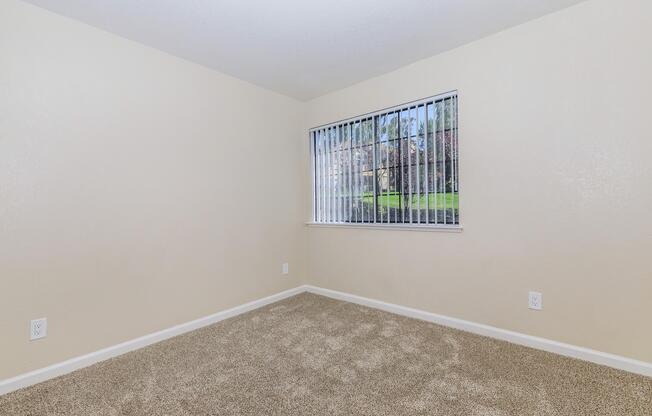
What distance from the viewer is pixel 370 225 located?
10.2 ft

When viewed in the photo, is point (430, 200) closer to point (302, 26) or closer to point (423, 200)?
point (423, 200)

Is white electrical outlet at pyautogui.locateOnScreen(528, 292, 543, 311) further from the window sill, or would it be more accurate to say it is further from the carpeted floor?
the window sill

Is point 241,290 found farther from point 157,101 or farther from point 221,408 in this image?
point 157,101

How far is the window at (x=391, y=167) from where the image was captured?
2.62 meters

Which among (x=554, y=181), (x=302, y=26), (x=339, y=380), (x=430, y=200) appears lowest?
(x=339, y=380)

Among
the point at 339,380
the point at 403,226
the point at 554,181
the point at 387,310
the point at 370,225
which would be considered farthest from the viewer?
the point at 370,225

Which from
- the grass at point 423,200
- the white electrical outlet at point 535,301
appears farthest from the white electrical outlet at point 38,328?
the white electrical outlet at point 535,301

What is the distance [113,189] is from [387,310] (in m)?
2.51

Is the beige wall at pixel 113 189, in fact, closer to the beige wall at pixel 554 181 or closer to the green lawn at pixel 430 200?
the green lawn at pixel 430 200

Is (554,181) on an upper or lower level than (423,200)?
upper

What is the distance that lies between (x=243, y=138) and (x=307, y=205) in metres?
1.11

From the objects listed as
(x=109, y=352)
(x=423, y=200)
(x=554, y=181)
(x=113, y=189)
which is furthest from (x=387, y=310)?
(x=113, y=189)

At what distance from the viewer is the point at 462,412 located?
1530mm

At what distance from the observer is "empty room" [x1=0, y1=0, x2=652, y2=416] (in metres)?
1.81
